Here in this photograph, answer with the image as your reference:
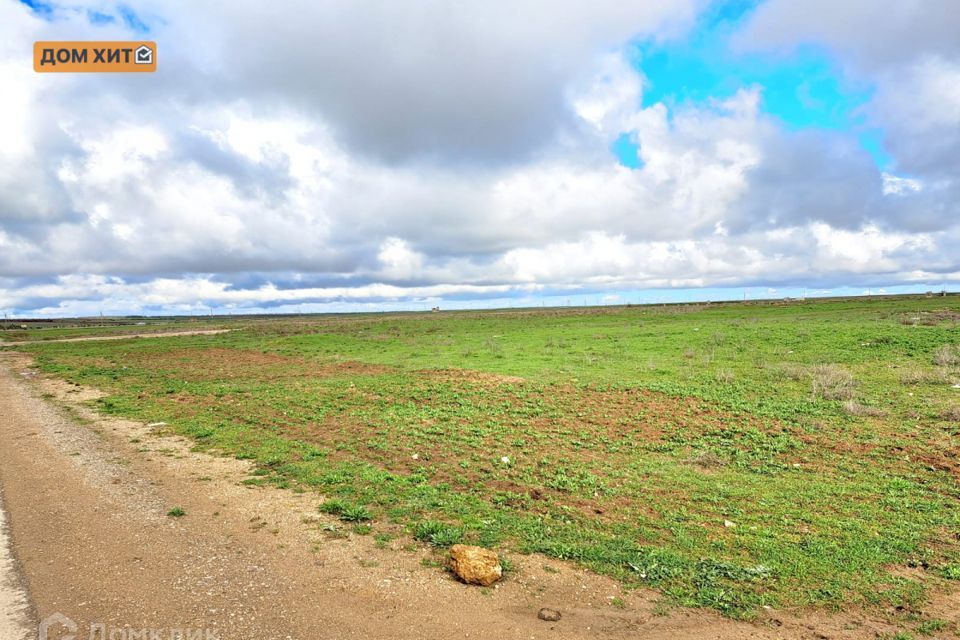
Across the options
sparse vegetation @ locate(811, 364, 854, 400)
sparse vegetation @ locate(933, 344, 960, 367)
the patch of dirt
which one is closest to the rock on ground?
sparse vegetation @ locate(811, 364, 854, 400)

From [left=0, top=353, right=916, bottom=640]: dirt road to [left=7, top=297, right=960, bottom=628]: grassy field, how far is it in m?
0.57

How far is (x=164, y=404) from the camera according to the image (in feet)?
63.4

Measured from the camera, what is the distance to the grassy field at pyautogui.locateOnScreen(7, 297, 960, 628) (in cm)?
709

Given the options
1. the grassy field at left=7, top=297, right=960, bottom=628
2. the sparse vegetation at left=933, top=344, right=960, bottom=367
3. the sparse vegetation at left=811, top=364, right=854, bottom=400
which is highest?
the sparse vegetation at left=933, top=344, right=960, bottom=367

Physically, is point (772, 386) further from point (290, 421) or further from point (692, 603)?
point (290, 421)

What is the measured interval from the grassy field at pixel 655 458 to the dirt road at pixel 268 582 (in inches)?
22.3

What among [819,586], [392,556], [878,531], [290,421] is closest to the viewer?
[819,586]

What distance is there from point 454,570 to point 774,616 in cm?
410

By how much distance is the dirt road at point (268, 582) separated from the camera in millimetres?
5570

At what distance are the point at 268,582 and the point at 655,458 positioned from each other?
366 inches

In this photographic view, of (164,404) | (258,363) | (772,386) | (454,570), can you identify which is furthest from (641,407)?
(258,363)

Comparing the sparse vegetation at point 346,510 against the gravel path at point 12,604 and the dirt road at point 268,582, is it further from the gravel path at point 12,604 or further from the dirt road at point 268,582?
the gravel path at point 12,604

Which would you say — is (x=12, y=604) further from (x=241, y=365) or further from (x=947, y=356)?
(x=947, y=356)

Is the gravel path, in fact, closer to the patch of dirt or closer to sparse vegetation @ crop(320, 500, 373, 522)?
sparse vegetation @ crop(320, 500, 373, 522)
